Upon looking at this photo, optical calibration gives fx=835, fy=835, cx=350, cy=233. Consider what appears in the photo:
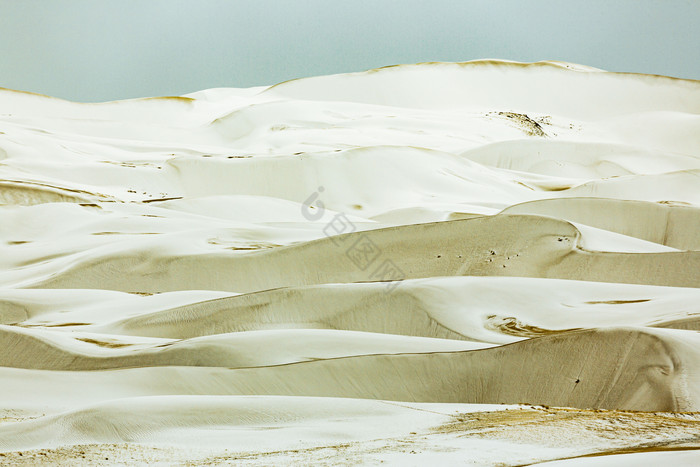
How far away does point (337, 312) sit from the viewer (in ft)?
5.41

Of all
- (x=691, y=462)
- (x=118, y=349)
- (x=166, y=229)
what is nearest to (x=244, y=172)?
(x=166, y=229)

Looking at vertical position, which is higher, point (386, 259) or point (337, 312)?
point (386, 259)

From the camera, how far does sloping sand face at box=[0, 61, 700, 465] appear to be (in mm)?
896

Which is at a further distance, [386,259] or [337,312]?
[386,259]

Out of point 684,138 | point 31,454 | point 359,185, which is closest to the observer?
point 31,454

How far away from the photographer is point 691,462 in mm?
674

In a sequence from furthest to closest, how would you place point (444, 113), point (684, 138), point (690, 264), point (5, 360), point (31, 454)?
point (444, 113), point (684, 138), point (690, 264), point (5, 360), point (31, 454)

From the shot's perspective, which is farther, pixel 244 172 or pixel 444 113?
pixel 444 113

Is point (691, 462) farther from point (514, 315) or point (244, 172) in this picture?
point (244, 172)

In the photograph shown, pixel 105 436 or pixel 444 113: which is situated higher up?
pixel 444 113

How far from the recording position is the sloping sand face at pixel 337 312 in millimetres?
896

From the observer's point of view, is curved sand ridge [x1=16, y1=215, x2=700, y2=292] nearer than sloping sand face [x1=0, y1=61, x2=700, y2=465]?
No

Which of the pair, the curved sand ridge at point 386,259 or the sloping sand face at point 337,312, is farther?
the curved sand ridge at point 386,259

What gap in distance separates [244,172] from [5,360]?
318cm
